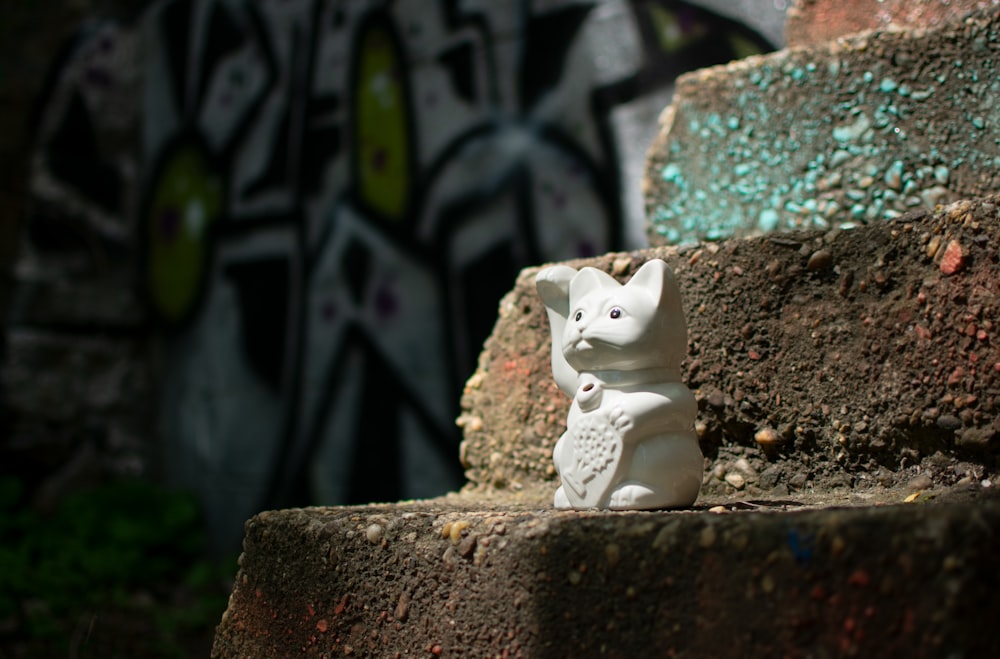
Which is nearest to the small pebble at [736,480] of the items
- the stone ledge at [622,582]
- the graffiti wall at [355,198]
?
the stone ledge at [622,582]

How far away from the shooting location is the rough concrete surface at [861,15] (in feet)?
5.91

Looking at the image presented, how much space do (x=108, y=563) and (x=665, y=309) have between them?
10.4ft

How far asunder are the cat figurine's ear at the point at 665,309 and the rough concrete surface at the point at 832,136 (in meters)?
0.54

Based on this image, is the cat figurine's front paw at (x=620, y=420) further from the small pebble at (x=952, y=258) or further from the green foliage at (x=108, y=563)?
the green foliage at (x=108, y=563)

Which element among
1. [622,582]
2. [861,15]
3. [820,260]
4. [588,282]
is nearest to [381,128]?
[861,15]

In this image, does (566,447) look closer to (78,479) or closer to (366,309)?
(366,309)

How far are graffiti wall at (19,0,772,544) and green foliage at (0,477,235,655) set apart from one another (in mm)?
204

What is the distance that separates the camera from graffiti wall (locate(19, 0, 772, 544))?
3268mm

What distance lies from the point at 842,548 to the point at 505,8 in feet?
9.81

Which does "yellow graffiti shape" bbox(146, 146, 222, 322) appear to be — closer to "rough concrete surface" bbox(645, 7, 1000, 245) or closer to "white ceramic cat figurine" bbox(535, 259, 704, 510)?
"rough concrete surface" bbox(645, 7, 1000, 245)

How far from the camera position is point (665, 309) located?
1331mm

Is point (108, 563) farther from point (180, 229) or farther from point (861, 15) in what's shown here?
point (861, 15)

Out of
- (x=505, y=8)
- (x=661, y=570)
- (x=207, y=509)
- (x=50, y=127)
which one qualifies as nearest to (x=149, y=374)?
(x=207, y=509)

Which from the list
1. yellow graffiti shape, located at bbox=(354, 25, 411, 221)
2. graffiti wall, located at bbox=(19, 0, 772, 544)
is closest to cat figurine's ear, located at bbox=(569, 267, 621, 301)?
graffiti wall, located at bbox=(19, 0, 772, 544)
